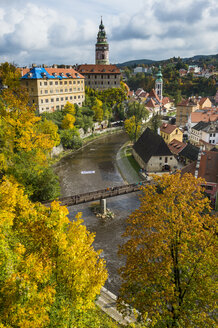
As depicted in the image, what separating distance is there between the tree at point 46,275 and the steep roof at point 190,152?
111ft

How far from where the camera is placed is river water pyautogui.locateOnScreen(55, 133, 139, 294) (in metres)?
24.7

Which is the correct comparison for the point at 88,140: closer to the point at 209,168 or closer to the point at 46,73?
the point at 46,73

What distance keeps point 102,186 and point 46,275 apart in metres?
A: 29.1

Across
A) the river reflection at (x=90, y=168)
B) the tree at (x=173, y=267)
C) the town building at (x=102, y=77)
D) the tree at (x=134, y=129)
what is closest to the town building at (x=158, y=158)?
the river reflection at (x=90, y=168)

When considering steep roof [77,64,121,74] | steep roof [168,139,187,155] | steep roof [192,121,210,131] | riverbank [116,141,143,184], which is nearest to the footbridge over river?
riverbank [116,141,143,184]

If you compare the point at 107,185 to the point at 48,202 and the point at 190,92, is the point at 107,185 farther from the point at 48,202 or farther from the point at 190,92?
the point at 190,92

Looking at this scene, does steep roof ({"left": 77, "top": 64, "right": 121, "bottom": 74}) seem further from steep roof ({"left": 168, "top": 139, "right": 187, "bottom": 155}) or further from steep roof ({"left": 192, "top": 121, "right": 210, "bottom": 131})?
steep roof ({"left": 168, "top": 139, "right": 187, "bottom": 155})

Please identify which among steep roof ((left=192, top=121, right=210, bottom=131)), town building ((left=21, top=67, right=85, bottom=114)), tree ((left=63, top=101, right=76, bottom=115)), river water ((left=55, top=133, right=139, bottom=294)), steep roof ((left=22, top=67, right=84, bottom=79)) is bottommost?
river water ((left=55, top=133, right=139, bottom=294))

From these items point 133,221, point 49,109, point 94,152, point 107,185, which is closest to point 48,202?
point 107,185

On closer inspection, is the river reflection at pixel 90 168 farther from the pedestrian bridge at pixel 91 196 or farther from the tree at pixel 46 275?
the tree at pixel 46 275

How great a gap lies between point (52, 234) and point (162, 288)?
5671 mm

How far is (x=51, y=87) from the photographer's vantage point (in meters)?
66.6

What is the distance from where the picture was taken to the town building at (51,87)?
62.9 metres

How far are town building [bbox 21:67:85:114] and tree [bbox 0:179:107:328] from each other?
5263cm
